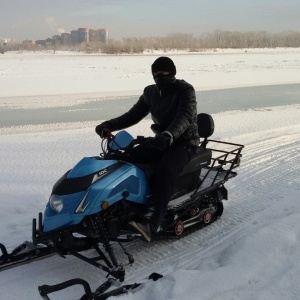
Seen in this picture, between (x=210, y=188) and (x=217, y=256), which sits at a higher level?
(x=210, y=188)

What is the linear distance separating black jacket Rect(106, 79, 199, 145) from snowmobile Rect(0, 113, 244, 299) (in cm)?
20

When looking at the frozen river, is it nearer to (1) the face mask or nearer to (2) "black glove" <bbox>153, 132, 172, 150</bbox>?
(1) the face mask

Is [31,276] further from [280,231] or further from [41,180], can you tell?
[41,180]

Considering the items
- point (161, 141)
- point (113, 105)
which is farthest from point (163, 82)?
point (113, 105)

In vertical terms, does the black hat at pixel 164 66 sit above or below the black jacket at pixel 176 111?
above

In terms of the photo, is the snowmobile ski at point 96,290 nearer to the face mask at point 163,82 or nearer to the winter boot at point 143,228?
the winter boot at point 143,228

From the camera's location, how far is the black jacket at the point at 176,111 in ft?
11.8

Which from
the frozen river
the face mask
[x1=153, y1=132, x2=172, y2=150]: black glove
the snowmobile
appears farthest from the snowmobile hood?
the frozen river

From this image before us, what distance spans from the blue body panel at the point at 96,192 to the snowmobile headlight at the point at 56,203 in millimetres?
27

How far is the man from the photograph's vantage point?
3.43m

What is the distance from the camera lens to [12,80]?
69.4 ft

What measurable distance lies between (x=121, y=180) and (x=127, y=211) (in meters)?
0.27

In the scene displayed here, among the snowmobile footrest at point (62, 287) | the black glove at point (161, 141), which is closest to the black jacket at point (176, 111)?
the black glove at point (161, 141)

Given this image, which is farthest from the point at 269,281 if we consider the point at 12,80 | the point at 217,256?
the point at 12,80
